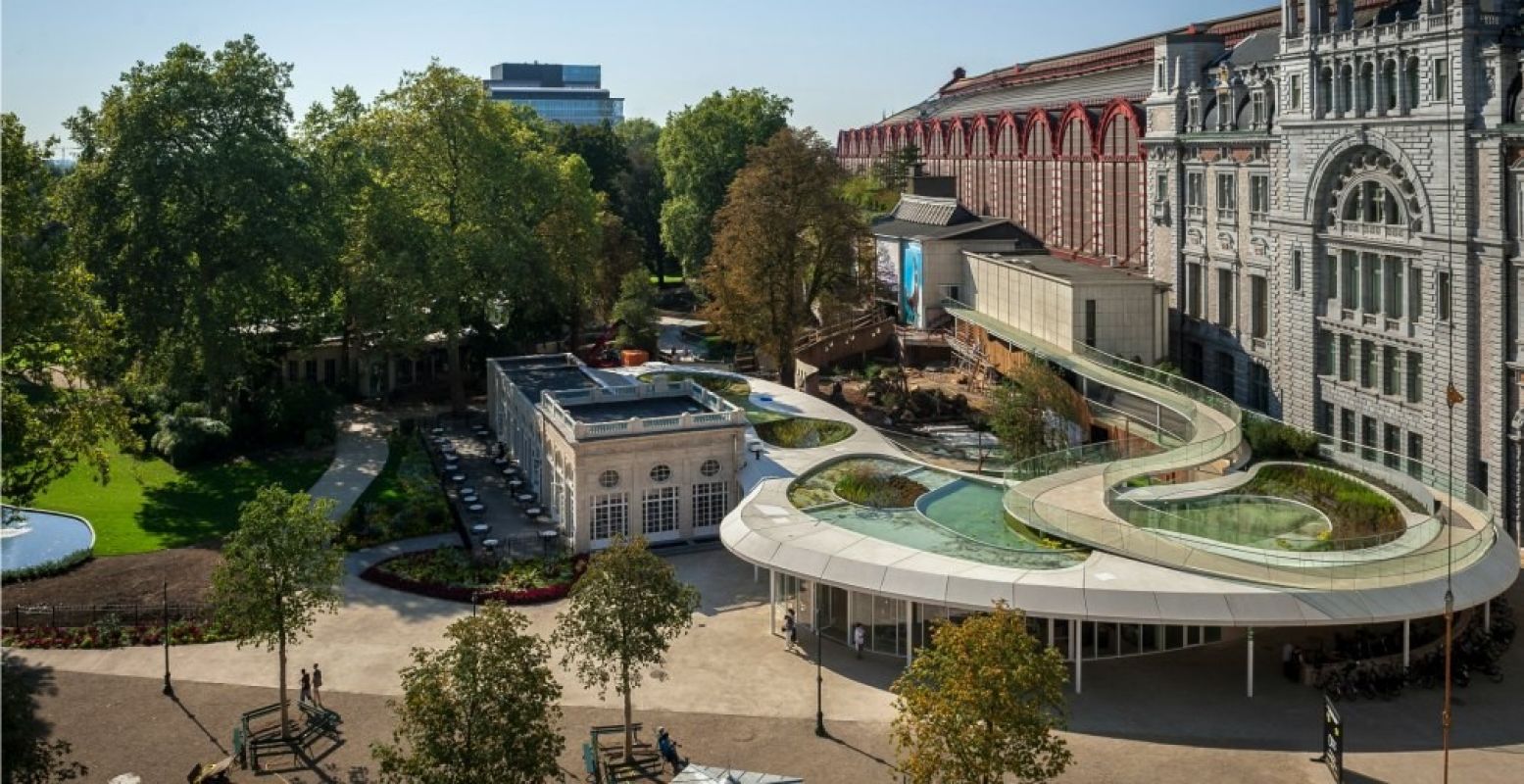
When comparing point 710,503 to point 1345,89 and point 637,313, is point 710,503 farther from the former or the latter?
point 637,313

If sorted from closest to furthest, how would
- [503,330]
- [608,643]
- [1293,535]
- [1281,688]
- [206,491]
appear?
[608,643]
[1281,688]
[1293,535]
[206,491]
[503,330]

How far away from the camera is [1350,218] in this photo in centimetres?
5462

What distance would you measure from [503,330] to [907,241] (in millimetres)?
25143

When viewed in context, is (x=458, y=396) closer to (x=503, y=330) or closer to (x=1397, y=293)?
(x=503, y=330)

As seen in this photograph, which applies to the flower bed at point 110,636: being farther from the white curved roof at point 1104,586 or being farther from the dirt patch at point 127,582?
the white curved roof at point 1104,586

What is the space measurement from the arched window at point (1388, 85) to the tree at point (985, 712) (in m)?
32.5

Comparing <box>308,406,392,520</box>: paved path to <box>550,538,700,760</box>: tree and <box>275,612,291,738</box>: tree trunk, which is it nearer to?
<box>275,612,291,738</box>: tree trunk

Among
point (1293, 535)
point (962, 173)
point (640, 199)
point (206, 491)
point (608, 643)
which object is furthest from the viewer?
point (640, 199)

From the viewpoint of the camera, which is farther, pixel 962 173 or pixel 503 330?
pixel 962 173

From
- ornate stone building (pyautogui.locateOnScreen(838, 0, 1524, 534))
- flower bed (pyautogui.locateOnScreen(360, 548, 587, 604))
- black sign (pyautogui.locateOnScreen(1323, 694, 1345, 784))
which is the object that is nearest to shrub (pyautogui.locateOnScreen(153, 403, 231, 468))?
Answer: flower bed (pyautogui.locateOnScreen(360, 548, 587, 604))

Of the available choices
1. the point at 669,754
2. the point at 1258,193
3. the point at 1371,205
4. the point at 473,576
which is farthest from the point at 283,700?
the point at 1258,193

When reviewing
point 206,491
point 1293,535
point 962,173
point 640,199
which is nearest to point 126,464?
point 206,491

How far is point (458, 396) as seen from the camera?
76.8 meters

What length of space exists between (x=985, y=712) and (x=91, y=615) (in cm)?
3084
